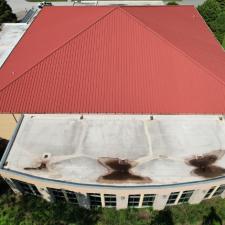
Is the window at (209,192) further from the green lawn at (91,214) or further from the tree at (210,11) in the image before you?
the tree at (210,11)

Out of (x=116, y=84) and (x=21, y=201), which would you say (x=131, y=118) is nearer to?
(x=116, y=84)

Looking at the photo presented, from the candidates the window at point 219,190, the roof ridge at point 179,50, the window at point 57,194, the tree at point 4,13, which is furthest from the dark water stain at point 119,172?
the tree at point 4,13

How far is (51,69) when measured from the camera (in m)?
28.0

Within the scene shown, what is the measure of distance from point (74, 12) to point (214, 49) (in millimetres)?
18023

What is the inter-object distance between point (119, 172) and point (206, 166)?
7.32 meters

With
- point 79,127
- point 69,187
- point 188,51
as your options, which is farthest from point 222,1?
point 69,187

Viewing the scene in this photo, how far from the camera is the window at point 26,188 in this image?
24.2m

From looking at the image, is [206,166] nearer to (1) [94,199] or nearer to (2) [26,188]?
(1) [94,199]

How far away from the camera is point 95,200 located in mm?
24438

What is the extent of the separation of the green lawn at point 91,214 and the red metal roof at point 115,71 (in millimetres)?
8687

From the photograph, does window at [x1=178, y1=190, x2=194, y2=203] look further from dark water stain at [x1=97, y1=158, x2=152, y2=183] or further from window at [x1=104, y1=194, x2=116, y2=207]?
window at [x1=104, y1=194, x2=116, y2=207]

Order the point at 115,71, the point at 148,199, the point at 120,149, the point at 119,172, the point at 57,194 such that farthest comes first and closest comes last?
the point at 115,71 < the point at 57,194 < the point at 120,149 < the point at 148,199 < the point at 119,172

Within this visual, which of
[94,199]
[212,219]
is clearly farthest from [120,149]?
[212,219]

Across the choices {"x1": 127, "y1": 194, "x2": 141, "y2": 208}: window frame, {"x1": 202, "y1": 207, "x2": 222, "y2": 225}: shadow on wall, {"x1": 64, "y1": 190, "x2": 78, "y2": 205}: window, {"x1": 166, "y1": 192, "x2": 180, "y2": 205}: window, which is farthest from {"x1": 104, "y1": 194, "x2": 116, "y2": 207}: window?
{"x1": 202, "y1": 207, "x2": 222, "y2": 225}: shadow on wall
